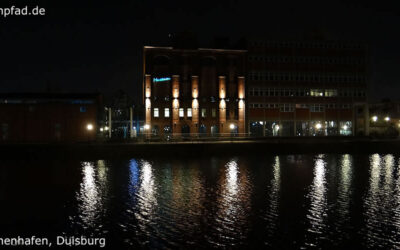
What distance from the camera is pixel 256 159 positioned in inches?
2055

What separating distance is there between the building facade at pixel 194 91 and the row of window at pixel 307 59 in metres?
3.72

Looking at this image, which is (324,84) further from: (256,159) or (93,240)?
(93,240)

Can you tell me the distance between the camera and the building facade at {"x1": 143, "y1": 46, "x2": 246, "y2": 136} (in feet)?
253

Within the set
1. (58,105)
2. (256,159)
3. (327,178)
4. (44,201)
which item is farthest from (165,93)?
(44,201)

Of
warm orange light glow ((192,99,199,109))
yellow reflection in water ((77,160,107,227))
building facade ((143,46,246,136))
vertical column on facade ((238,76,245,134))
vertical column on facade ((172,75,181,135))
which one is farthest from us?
vertical column on facade ((238,76,245,134))

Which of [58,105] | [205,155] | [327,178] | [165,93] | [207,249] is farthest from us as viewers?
[165,93]

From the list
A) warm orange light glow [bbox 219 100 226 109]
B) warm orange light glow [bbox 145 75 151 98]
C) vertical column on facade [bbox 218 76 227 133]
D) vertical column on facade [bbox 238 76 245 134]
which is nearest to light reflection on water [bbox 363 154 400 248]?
vertical column on facade [bbox 238 76 245 134]

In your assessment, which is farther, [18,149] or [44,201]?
Answer: [18,149]

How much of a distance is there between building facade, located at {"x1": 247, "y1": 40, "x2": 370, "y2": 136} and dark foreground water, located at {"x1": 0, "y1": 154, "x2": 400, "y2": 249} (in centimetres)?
3740

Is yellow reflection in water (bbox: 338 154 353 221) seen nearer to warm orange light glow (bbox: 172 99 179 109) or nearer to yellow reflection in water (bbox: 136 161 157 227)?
yellow reflection in water (bbox: 136 161 157 227)

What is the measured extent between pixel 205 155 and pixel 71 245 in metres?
39.2

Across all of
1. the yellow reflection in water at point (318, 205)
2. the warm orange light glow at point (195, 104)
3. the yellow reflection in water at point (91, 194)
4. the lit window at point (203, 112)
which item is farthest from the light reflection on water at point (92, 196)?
the lit window at point (203, 112)

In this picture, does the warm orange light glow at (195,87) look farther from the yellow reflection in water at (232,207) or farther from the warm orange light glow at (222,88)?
the yellow reflection in water at (232,207)

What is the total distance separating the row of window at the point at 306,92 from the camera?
80.8m
